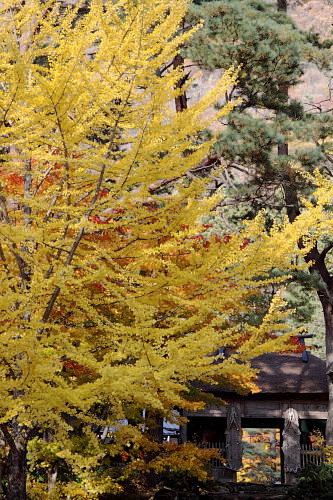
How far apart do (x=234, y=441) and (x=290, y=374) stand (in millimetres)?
2962

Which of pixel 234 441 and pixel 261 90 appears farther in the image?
pixel 234 441

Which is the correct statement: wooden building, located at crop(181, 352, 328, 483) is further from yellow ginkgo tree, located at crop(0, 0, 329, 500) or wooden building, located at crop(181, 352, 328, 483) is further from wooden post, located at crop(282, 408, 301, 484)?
yellow ginkgo tree, located at crop(0, 0, 329, 500)

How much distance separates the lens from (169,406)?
34.0 ft

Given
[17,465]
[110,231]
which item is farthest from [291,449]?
[110,231]

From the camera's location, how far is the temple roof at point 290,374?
57.5ft

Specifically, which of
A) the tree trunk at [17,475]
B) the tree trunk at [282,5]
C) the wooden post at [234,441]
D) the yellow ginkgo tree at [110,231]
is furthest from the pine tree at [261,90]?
the tree trunk at [17,475]

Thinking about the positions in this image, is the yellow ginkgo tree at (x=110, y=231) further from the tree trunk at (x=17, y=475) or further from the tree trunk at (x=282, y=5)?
the tree trunk at (x=282, y=5)

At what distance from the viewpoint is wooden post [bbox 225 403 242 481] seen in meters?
17.0

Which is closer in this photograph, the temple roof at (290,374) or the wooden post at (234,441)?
the wooden post at (234,441)

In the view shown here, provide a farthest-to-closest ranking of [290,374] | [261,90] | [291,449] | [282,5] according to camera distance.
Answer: [290,374]
[282,5]
[291,449]
[261,90]

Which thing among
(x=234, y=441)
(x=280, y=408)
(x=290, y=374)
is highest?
(x=290, y=374)

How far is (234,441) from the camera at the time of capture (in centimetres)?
1716

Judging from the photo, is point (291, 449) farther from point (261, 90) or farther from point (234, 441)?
point (261, 90)

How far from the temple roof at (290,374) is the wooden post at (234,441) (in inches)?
44.9
